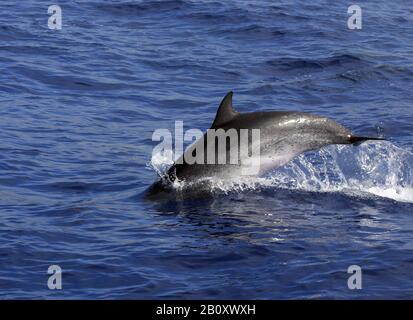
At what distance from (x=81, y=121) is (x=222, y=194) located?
Answer: 5.22 meters

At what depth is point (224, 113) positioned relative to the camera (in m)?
16.3

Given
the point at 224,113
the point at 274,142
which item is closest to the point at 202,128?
the point at 274,142

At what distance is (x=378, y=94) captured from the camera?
2378cm

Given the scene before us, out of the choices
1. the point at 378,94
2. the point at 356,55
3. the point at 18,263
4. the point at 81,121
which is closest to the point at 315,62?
the point at 356,55

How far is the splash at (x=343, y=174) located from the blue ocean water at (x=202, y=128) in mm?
39

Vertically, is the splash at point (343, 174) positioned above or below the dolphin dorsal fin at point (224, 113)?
below

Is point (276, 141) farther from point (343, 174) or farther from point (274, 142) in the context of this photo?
point (343, 174)

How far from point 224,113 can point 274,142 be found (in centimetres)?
110

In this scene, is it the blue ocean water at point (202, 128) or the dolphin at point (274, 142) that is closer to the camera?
the blue ocean water at point (202, 128)

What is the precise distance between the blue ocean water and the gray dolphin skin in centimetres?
34

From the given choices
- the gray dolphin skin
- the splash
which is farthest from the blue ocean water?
the gray dolphin skin

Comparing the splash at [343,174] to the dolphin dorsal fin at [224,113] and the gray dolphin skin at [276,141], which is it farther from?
the dolphin dorsal fin at [224,113]

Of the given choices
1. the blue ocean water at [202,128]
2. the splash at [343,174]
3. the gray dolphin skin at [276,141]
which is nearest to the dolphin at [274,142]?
the gray dolphin skin at [276,141]

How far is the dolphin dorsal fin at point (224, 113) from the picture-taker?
1619cm
